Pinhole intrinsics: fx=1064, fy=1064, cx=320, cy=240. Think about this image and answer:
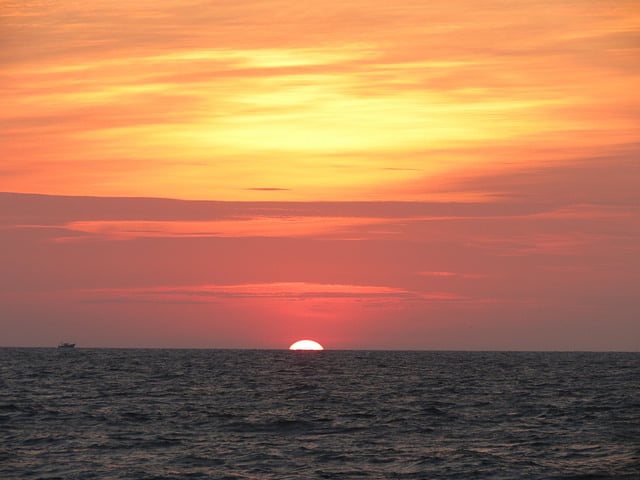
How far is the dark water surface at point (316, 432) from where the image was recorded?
4003cm

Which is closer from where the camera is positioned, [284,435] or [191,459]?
[191,459]

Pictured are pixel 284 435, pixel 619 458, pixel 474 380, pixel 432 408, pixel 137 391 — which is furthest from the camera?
pixel 474 380

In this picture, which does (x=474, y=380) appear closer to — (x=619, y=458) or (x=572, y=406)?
(x=572, y=406)

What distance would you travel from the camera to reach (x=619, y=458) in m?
42.3

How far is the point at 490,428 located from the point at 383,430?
548 cm

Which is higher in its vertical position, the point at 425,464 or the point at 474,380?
the point at 474,380

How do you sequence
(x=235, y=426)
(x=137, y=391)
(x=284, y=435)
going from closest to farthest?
1. (x=284, y=435)
2. (x=235, y=426)
3. (x=137, y=391)

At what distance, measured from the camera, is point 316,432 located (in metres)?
51.8

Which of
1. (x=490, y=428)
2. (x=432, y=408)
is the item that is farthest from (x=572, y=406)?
(x=490, y=428)

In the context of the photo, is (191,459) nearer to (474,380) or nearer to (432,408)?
(432,408)

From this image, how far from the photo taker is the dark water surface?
131ft

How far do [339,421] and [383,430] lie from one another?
4.80 metres

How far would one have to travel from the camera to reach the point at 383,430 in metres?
52.5

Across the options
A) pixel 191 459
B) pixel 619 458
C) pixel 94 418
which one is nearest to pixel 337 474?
pixel 191 459
